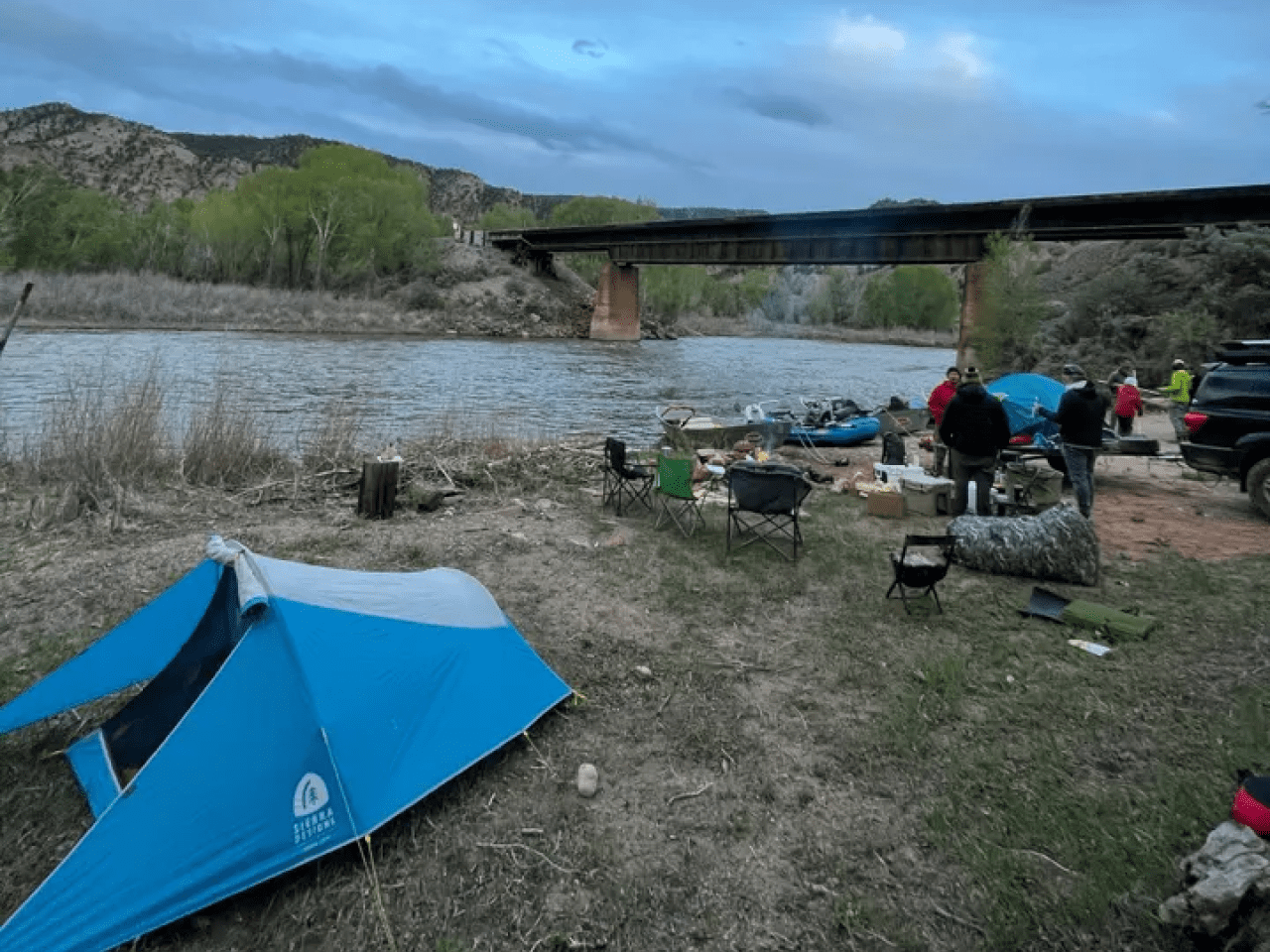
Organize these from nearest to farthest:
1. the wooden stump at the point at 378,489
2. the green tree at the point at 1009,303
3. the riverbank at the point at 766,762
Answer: the riverbank at the point at 766,762 < the wooden stump at the point at 378,489 < the green tree at the point at 1009,303

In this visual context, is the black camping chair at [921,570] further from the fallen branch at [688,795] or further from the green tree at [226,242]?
the green tree at [226,242]

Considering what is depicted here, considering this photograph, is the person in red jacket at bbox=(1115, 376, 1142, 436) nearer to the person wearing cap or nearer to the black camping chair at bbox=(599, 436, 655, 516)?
the person wearing cap

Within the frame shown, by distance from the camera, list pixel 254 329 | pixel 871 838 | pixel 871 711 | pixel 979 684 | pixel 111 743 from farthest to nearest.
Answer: pixel 254 329, pixel 979 684, pixel 871 711, pixel 111 743, pixel 871 838

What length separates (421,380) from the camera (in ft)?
103

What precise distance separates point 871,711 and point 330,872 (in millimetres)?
3404

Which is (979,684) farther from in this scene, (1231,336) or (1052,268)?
(1052,268)

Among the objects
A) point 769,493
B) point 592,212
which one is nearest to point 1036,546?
point 769,493

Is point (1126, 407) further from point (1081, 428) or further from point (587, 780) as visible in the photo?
point (587, 780)

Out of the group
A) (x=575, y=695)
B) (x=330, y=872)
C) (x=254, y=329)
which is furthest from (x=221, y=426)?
(x=254, y=329)

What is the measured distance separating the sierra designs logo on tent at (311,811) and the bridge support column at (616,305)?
6406 cm

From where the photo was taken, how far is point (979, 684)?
221 inches

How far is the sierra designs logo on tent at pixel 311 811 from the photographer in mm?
3672

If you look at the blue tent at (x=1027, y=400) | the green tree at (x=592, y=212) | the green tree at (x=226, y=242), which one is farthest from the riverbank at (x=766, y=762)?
the green tree at (x=592, y=212)

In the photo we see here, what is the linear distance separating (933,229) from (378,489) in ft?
112
